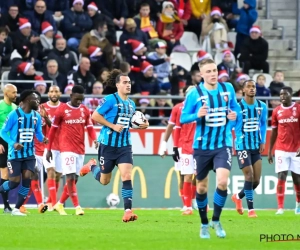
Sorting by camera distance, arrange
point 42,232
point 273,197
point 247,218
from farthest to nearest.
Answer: point 273,197 < point 247,218 < point 42,232

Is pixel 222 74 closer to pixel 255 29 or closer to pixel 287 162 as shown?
pixel 255 29

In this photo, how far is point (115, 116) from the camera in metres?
16.2

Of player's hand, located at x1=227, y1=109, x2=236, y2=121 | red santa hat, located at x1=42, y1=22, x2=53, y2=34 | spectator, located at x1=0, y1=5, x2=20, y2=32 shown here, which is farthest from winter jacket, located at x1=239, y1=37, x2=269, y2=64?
player's hand, located at x1=227, y1=109, x2=236, y2=121

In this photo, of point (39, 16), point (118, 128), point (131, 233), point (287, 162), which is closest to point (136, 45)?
point (39, 16)

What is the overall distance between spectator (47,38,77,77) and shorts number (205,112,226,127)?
1294 cm

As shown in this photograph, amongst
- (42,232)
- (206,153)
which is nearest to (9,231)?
(42,232)

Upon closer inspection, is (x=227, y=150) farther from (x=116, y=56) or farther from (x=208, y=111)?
(x=116, y=56)

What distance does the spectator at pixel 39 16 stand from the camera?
27.2m

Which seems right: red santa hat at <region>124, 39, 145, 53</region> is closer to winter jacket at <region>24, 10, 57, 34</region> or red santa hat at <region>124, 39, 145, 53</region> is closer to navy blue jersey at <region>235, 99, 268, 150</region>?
winter jacket at <region>24, 10, 57, 34</region>

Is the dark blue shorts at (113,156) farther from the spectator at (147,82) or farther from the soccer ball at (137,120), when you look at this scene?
the spectator at (147,82)

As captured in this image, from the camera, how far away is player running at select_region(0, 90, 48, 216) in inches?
728

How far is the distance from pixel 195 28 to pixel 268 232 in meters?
16.3

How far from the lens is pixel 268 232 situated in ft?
48.1

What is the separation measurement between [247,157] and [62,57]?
9.01 metres
